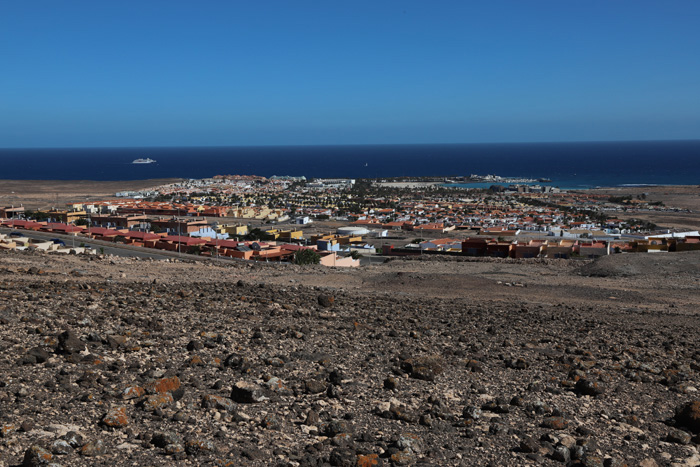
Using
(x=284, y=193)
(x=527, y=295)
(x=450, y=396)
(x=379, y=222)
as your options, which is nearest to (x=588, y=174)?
(x=284, y=193)

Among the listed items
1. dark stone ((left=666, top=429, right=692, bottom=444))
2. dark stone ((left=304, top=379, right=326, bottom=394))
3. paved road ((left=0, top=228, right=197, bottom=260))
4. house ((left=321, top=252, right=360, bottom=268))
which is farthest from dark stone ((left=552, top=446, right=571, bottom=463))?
house ((left=321, top=252, right=360, bottom=268))

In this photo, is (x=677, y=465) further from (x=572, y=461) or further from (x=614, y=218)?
(x=614, y=218)

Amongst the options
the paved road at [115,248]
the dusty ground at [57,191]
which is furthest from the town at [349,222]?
the dusty ground at [57,191]

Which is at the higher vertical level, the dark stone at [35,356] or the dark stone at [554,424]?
the dark stone at [35,356]

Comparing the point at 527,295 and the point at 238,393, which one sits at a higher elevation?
the point at 238,393

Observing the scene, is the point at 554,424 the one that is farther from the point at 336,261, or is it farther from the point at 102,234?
the point at 102,234

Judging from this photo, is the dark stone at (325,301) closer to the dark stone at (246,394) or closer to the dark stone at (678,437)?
the dark stone at (246,394)
